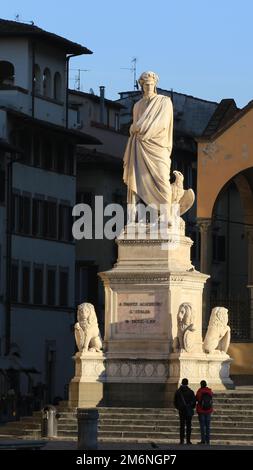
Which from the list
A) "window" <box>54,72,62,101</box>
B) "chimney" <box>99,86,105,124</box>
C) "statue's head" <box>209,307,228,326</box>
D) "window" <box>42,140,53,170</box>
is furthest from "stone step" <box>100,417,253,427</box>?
"chimney" <box>99,86,105,124</box>

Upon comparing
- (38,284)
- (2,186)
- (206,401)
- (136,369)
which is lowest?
(206,401)

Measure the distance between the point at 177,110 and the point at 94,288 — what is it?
13117 millimetres

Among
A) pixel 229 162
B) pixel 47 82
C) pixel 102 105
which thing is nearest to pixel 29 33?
pixel 47 82

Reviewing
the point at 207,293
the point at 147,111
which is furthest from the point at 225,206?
the point at 147,111

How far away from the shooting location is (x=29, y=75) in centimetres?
9869

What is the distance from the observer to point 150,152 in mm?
57656

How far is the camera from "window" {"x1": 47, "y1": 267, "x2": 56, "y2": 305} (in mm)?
98312

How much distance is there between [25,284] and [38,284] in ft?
4.92

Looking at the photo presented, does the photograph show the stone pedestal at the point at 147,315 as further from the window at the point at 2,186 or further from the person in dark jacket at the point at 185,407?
the window at the point at 2,186

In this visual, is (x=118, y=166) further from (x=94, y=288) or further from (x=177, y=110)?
(x=177, y=110)

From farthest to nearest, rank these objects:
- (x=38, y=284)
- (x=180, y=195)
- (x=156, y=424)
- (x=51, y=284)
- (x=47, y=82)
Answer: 1. (x=47, y=82)
2. (x=51, y=284)
3. (x=38, y=284)
4. (x=180, y=195)
5. (x=156, y=424)

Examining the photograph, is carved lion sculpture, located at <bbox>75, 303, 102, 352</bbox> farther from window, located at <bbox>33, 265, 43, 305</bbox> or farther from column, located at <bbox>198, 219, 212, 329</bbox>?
window, located at <bbox>33, 265, 43, 305</bbox>

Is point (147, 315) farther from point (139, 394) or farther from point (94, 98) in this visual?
point (94, 98)

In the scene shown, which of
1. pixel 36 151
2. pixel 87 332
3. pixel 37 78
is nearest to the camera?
pixel 87 332
